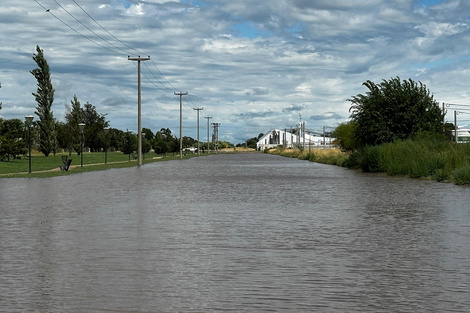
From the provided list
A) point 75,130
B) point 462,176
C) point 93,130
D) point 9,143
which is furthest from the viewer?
point 93,130

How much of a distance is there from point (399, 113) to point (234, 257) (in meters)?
44.2

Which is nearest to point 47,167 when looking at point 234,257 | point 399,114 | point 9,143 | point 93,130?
point 9,143

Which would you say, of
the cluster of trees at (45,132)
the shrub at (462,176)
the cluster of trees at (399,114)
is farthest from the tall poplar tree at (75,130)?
the shrub at (462,176)

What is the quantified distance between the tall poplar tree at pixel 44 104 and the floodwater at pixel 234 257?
6934 centimetres

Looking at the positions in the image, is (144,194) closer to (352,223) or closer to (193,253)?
(352,223)

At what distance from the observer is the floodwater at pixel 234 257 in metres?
7.42

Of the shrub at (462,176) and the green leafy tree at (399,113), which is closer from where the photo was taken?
the shrub at (462,176)

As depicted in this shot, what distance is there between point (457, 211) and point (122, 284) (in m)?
11.8

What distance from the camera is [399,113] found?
172ft

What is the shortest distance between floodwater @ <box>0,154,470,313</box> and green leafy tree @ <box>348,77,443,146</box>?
33.3 m

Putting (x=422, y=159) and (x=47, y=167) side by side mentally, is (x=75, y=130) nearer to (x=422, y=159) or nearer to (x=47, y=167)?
(x=47, y=167)

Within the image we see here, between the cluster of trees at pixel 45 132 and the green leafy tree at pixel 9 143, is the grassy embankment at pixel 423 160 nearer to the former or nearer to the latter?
the cluster of trees at pixel 45 132

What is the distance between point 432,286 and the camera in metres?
8.15

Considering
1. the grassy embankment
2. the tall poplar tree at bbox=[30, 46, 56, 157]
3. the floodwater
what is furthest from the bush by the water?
the tall poplar tree at bbox=[30, 46, 56, 157]
